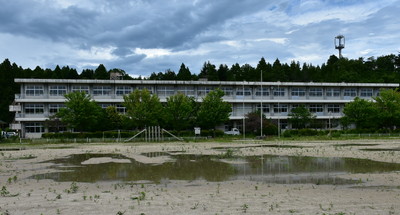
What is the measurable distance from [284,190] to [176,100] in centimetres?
4125

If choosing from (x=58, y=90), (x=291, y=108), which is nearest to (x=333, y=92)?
(x=291, y=108)

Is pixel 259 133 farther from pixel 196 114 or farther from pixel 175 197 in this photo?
pixel 175 197

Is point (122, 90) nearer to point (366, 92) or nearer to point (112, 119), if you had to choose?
point (112, 119)

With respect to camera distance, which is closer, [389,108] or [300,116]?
[389,108]

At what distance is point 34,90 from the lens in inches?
2377

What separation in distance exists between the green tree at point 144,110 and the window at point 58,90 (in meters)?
14.4

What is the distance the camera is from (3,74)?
7456cm

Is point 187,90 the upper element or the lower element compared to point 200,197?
upper

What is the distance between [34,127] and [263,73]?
52547 millimetres

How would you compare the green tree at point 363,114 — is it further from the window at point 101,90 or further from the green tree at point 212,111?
the window at point 101,90

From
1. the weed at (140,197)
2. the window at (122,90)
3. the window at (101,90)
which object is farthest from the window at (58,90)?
the weed at (140,197)

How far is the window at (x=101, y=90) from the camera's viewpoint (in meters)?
63.1

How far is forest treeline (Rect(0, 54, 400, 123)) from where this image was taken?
7519cm

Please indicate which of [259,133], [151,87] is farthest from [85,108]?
[259,133]
